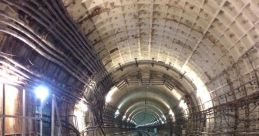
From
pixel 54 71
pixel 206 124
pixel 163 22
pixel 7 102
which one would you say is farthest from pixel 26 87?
pixel 206 124

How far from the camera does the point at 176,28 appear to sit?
53.6ft

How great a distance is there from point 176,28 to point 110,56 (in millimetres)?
4035

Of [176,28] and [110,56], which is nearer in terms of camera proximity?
[176,28]

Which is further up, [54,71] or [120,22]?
[120,22]

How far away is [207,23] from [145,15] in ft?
6.89

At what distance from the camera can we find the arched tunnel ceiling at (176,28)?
12.8m

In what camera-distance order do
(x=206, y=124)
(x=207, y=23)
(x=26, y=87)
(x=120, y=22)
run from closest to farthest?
(x=26, y=87), (x=207, y=23), (x=120, y=22), (x=206, y=124)

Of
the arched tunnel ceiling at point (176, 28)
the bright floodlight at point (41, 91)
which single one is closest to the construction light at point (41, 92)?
the bright floodlight at point (41, 91)

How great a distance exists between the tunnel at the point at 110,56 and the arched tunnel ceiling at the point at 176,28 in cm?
3

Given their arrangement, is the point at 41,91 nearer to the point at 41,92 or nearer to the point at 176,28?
the point at 41,92

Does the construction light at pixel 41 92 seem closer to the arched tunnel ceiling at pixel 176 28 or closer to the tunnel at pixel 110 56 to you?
the tunnel at pixel 110 56

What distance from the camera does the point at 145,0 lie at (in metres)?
13.9

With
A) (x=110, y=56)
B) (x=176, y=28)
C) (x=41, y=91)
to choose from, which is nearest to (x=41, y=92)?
(x=41, y=91)

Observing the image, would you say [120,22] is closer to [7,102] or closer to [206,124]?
[7,102]
